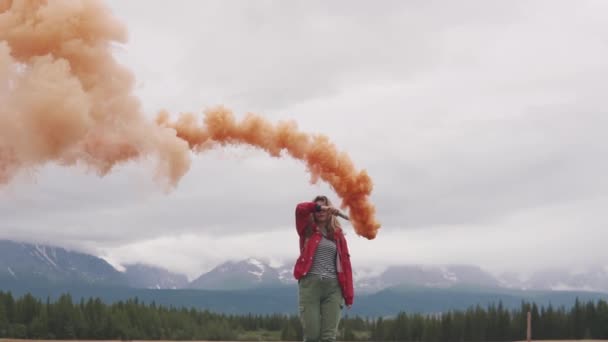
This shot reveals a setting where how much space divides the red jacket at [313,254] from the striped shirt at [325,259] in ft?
0.31

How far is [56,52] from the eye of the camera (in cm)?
2966

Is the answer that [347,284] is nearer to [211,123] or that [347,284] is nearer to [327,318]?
[327,318]

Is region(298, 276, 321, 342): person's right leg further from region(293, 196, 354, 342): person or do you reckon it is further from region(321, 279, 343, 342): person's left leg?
region(321, 279, 343, 342): person's left leg

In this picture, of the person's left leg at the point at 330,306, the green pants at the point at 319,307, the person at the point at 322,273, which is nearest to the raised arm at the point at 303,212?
the person at the point at 322,273

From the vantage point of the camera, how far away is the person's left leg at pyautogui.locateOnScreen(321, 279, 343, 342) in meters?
18.3

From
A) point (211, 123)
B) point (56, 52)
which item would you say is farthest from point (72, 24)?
point (211, 123)

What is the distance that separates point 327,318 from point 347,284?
89 centimetres

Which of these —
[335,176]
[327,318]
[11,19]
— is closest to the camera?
[327,318]

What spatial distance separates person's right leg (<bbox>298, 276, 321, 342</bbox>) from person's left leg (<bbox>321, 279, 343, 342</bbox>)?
0.11 meters

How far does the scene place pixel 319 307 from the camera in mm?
18562

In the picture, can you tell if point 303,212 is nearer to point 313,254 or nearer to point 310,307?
point 313,254

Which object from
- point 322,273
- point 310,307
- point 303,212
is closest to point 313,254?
point 322,273

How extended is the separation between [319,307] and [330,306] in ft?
1.00

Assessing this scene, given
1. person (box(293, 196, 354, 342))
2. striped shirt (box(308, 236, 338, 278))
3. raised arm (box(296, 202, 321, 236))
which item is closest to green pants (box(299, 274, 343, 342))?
person (box(293, 196, 354, 342))
